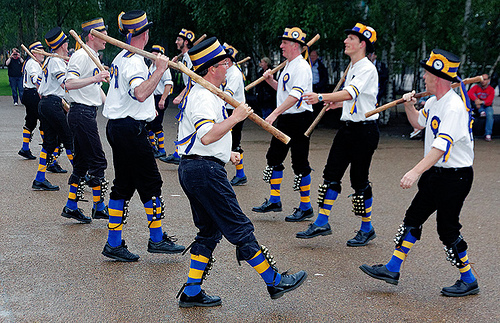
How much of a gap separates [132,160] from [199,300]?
1.53m

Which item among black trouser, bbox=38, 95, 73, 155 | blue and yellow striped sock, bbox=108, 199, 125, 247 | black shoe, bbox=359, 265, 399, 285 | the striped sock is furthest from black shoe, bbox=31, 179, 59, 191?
black shoe, bbox=359, 265, 399, 285

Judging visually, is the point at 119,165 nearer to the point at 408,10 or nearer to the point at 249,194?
the point at 249,194

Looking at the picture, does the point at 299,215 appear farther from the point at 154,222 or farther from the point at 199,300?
the point at 199,300

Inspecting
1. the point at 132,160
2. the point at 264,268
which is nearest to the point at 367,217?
the point at 264,268

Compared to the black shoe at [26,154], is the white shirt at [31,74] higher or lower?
higher

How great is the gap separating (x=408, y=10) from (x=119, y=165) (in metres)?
11.2

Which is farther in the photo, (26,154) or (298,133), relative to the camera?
(26,154)

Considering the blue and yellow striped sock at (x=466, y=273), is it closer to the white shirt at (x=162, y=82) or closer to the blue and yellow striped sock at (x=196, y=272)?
the blue and yellow striped sock at (x=196, y=272)

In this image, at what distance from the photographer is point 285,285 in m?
4.45

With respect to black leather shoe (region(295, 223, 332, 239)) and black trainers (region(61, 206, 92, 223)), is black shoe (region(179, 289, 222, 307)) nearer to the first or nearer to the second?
black leather shoe (region(295, 223, 332, 239))

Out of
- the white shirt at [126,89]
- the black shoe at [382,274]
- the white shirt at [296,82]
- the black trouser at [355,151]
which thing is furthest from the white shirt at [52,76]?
the black shoe at [382,274]

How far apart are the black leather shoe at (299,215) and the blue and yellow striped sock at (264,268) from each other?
2.56m

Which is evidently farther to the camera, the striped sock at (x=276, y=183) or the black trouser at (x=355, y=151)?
the striped sock at (x=276, y=183)

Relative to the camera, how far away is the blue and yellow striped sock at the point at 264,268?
170 inches
